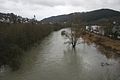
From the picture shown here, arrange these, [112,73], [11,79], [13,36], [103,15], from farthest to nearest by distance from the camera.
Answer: [103,15], [13,36], [112,73], [11,79]

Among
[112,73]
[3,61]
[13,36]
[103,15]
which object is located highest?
[103,15]

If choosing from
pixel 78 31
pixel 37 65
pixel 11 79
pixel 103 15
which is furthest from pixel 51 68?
pixel 103 15

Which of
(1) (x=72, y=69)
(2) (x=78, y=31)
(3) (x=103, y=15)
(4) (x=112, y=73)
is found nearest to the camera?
(4) (x=112, y=73)

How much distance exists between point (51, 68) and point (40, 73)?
1.95 m

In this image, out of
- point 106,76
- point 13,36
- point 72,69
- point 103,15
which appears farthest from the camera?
point 103,15

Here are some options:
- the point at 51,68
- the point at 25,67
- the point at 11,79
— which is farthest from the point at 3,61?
the point at 51,68

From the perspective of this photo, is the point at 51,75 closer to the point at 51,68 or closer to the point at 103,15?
the point at 51,68

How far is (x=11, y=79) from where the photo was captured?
14352mm

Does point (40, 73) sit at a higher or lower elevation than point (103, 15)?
lower

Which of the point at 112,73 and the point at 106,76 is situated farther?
the point at 112,73

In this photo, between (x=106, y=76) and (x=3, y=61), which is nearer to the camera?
(x=106, y=76)

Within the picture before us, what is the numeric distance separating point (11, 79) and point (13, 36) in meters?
8.91

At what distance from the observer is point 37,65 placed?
18.7 metres

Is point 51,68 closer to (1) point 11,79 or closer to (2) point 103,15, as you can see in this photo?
(1) point 11,79
